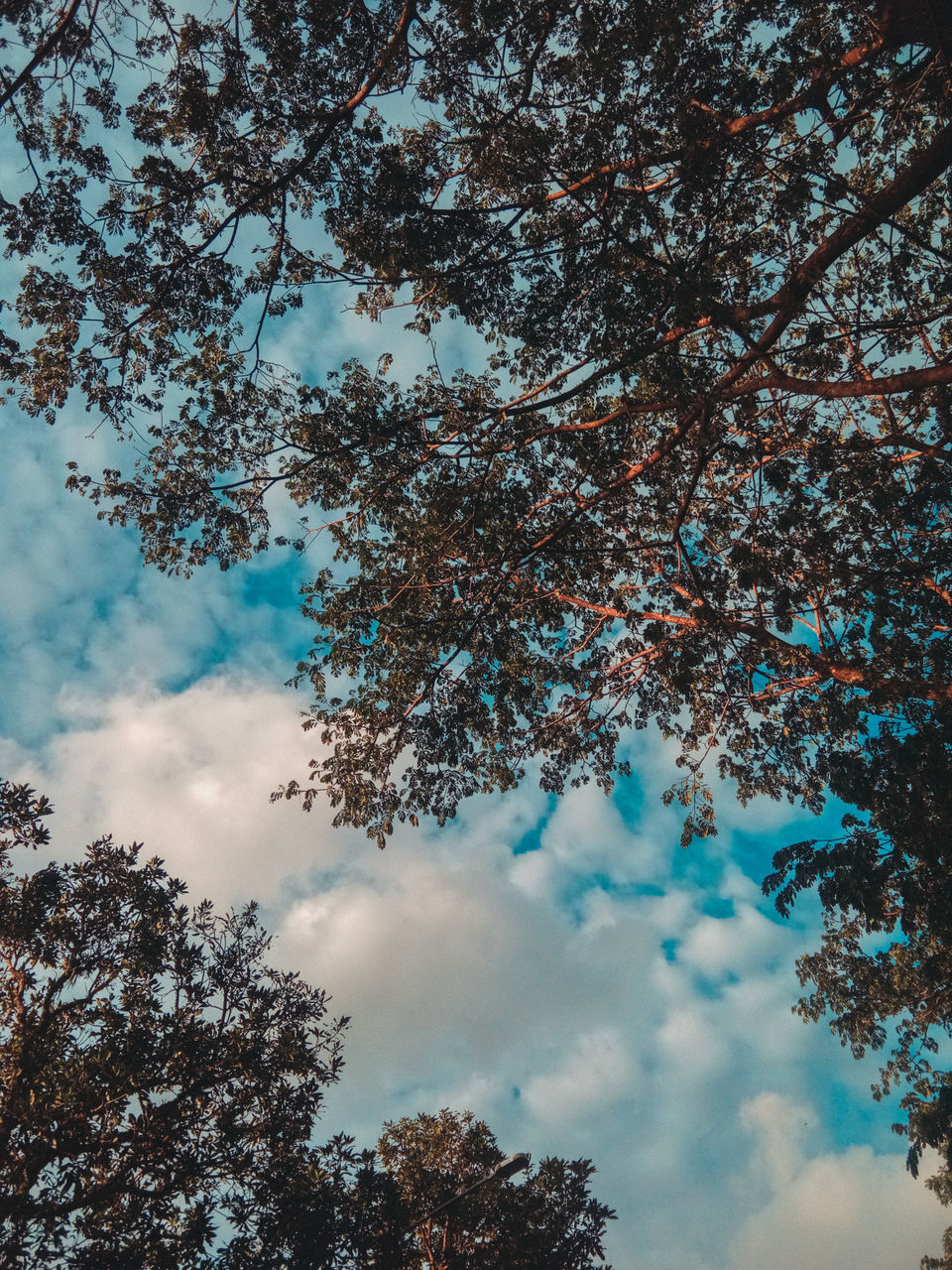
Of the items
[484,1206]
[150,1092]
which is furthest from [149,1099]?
[484,1206]

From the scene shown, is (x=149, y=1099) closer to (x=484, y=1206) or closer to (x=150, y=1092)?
(x=150, y=1092)

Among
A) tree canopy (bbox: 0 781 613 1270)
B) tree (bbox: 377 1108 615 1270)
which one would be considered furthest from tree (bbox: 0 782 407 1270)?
tree (bbox: 377 1108 615 1270)

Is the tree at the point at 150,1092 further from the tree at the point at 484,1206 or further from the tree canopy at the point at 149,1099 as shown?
the tree at the point at 484,1206

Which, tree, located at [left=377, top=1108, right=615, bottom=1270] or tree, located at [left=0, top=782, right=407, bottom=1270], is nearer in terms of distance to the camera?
tree, located at [left=0, top=782, right=407, bottom=1270]

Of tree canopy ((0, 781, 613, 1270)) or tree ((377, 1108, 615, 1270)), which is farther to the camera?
tree ((377, 1108, 615, 1270))

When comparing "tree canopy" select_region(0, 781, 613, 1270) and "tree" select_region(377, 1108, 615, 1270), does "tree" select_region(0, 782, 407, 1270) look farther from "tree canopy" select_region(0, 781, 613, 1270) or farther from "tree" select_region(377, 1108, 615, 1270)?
"tree" select_region(377, 1108, 615, 1270)

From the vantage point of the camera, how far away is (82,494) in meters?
8.76

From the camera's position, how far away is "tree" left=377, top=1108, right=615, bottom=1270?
1141cm

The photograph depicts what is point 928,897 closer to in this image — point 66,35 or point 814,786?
point 814,786

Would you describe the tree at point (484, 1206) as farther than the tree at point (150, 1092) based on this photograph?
Yes

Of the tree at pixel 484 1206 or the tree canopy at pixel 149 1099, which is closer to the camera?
the tree canopy at pixel 149 1099

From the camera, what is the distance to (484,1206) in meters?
12.1

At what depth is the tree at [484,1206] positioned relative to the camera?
37.4 feet

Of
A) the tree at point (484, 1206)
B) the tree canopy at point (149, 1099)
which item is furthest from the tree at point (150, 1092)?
the tree at point (484, 1206)
